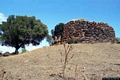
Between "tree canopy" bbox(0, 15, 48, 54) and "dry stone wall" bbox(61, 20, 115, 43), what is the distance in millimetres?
8475

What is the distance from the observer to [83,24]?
18172 mm

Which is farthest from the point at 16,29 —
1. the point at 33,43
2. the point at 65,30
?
the point at 65,30

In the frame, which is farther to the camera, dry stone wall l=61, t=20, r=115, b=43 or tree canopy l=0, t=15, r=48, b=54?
tree canopy l=0, t=15, r=48, b=54

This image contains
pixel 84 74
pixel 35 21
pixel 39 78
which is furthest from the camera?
pixel 35 21

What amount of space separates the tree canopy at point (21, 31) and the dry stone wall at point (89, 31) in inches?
334

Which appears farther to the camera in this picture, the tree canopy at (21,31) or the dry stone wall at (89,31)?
the tree canopy at (21,31)

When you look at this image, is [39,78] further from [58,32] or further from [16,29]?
[58,32]

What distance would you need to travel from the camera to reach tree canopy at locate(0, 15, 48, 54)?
84.2 feet

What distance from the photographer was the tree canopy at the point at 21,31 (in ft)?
84.2

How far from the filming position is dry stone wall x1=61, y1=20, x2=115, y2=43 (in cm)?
1759

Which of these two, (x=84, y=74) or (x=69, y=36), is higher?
(x=69, y=36)

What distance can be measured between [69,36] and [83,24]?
1640 mm

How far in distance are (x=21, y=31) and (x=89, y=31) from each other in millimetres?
10426

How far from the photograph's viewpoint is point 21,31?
2520 cm
